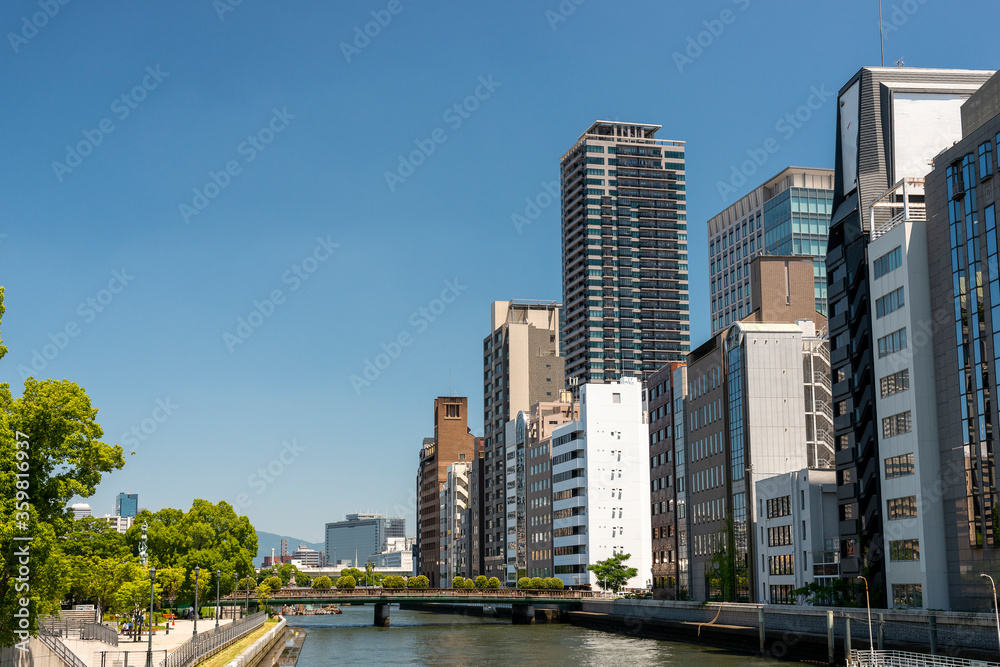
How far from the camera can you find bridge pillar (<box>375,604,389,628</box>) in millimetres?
154125

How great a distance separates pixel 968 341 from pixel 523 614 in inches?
3807

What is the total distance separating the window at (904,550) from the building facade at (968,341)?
4.92 ft

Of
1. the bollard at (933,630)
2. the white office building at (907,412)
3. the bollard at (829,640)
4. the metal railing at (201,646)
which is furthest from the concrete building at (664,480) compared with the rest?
the bollard at (933,630)

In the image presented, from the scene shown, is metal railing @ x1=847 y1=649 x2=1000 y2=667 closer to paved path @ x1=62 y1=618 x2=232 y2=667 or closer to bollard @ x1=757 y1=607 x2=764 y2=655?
bollard @ x1=757 y1=607 x2=764 y2=655

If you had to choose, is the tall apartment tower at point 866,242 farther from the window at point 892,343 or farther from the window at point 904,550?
the window at point 904,550

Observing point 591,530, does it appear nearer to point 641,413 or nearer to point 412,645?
point 641,413

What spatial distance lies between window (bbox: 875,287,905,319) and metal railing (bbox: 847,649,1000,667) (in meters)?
25.5

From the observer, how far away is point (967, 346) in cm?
7156

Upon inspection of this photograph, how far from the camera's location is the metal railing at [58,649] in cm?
4878

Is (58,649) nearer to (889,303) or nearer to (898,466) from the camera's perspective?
(898,466)

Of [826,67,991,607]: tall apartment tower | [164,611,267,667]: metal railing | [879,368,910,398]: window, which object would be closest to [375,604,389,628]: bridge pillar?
[164,611,267,667]: metal railing

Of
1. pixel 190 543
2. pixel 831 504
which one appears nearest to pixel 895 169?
pixel 831 504

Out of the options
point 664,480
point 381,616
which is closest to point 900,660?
point 664,480

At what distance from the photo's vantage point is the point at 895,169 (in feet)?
289
